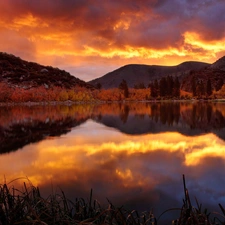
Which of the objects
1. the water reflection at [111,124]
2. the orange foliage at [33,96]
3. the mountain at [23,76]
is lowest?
the water reflection at [111,124]

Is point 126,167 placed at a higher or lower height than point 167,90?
lower

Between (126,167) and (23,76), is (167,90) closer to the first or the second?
(23,76)

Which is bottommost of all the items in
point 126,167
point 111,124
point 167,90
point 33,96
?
point 111,124

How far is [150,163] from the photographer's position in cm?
792

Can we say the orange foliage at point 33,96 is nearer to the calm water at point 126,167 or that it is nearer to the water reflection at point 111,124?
the water reflection at point 111,124

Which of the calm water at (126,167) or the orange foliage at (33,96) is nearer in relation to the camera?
the calm water at (126,167)

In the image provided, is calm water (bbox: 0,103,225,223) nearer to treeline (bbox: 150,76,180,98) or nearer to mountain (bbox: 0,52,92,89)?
treeline (bbox: 150,76,180,98)

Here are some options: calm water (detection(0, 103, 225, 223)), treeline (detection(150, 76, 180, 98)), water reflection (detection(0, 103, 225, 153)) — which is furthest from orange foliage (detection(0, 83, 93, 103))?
calm water (detection(0, 103, 225, 223))

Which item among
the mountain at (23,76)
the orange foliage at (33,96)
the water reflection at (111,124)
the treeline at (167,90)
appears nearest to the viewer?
the water reflection at (111,124)

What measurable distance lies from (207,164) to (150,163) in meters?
1.61

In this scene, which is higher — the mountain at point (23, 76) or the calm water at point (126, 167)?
the mountain at point (23, 76)

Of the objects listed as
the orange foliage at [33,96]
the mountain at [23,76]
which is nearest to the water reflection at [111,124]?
the orange foliage at [33,96]

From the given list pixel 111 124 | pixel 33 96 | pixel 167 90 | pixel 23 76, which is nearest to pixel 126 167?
pixel 111 124

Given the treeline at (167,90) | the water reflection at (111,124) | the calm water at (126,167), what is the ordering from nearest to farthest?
1. the calm water at (126,167)
2. the water reflection at (111,124)
3. the treeline at (167,90)
